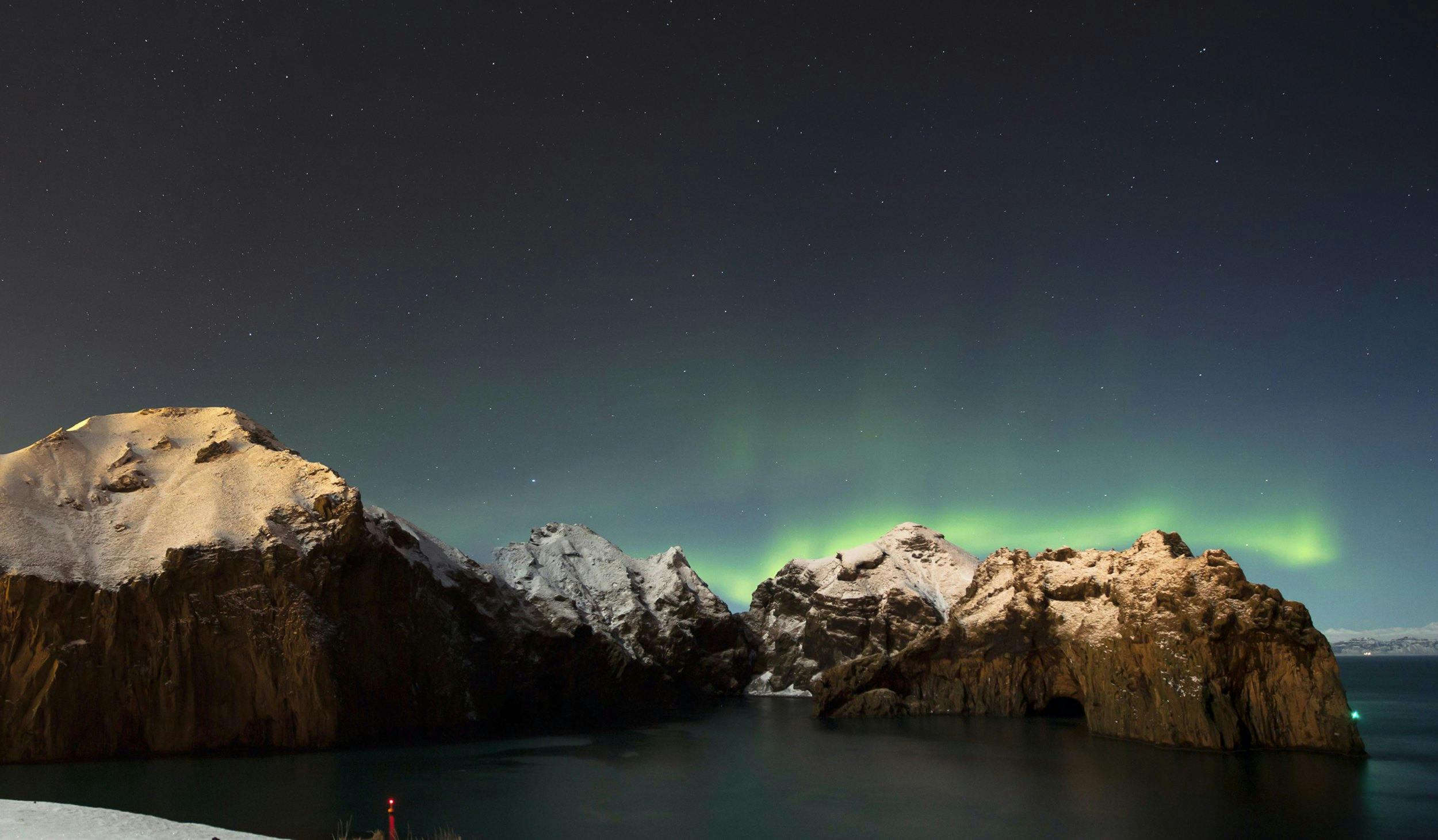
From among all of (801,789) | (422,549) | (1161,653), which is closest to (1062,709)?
(1161,653)

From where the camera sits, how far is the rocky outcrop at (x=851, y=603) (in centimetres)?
14025

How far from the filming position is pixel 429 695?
3098 inches

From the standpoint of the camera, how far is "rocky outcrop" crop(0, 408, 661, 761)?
54.8 m

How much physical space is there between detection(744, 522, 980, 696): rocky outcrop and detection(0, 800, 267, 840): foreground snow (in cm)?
12475

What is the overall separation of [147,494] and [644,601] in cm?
9014

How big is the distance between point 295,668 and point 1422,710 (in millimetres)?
122470

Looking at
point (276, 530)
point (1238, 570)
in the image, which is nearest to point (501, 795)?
point (276, 530)

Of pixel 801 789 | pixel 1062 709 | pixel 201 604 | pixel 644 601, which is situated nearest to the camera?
pixel 801 789

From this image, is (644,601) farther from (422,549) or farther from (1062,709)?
(1062,709)

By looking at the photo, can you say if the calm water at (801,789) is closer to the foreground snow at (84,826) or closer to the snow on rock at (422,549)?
the foreground snow at (84,826)

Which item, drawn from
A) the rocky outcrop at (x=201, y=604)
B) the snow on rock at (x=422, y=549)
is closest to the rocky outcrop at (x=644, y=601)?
the snow on rock at (x=422, y=549)

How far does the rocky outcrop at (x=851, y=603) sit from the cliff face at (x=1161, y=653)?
51.4 metres

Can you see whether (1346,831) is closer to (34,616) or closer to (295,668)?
(295,668)

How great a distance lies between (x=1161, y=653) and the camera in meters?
57.0
